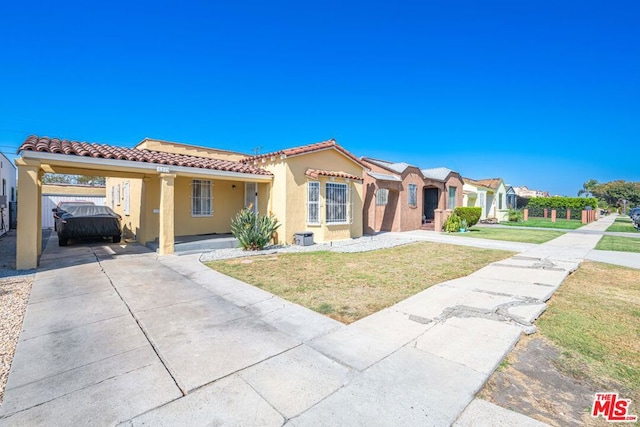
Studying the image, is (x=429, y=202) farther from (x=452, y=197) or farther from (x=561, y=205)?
(x=561, y=205)

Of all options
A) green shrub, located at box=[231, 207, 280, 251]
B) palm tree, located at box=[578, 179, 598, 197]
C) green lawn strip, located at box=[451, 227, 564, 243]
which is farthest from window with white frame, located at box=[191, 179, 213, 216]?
palm tree, located at box=[578, 179, 598, 197]

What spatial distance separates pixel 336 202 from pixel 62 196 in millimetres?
23240

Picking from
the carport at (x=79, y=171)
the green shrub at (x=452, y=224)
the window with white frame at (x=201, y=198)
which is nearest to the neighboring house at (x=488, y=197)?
the green shrub at (x=452, y=224)

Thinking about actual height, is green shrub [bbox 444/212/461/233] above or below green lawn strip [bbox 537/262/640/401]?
above

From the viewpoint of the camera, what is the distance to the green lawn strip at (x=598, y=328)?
3.41 metres

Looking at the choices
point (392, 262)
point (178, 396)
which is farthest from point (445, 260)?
point (178, 396)

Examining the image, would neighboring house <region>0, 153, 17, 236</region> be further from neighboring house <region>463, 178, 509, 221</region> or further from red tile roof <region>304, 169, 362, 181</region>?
neighboring house <region>463, 178, 509, 221</region>

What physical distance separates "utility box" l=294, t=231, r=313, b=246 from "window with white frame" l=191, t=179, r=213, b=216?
14.9ft

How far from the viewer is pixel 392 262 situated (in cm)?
981

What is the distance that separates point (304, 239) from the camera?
42.0 ft

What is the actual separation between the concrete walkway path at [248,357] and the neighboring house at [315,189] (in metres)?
6.68

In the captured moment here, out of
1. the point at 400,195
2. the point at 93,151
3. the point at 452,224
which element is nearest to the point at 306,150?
the point at 93,151

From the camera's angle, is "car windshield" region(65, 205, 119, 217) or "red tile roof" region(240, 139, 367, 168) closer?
"red tile roof" region(240, 139, 367, 168)

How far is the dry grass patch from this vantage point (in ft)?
19.1
